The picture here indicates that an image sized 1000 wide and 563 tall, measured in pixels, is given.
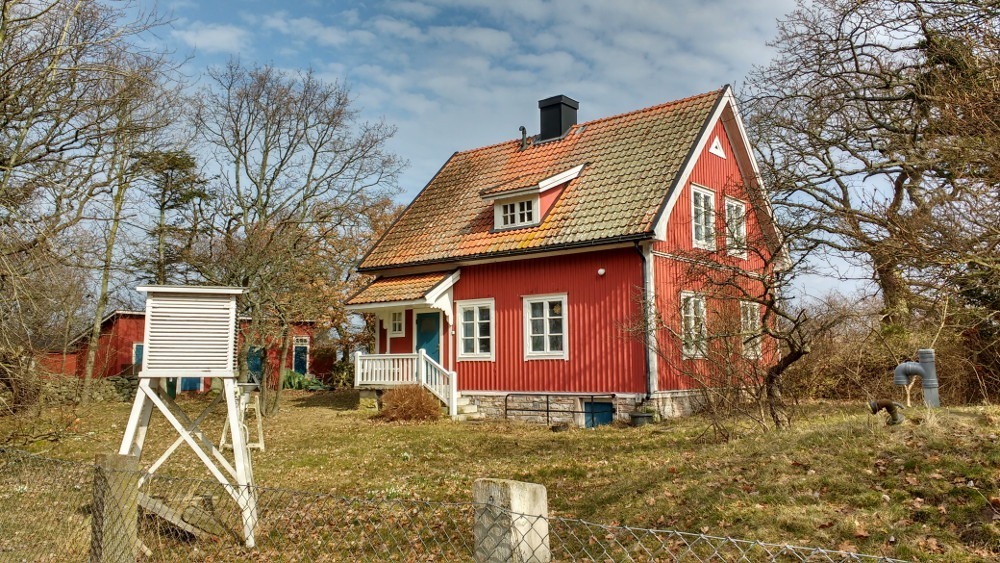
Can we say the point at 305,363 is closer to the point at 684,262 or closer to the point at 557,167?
the point at 557,167

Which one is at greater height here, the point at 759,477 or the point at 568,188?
A: the point at 568,188

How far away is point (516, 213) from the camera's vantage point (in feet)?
66.1

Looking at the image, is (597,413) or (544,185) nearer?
(597,413)

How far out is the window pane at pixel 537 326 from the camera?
62.1 feet

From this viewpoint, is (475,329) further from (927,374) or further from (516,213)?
(927,374)

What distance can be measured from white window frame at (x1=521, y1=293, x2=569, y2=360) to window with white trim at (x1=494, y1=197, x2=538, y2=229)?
6.90 feet

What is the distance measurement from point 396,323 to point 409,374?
2.22m

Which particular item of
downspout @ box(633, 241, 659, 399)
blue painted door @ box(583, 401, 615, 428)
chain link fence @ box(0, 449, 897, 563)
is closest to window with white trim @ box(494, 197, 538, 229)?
downspout @ box(633, 241, 659, 399)

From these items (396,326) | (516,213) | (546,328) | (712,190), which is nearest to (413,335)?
(396,326)

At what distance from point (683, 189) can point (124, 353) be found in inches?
1031

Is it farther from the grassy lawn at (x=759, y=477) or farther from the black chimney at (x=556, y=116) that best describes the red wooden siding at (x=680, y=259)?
the black chimney at (x=556, y=116)

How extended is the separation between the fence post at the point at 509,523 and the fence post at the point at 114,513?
326 centimetres

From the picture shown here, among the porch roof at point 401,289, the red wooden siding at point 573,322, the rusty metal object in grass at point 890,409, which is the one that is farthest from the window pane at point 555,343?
the rusty metal object in grass at point 890,409

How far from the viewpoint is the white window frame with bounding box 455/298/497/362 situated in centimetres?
1973
